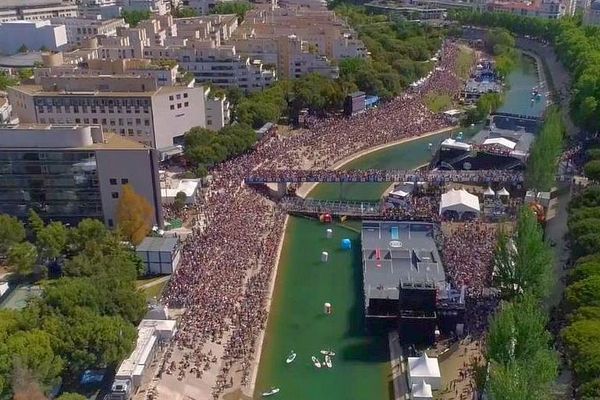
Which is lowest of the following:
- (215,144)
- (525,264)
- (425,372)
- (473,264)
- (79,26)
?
(425,372)

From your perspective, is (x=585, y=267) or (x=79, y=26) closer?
(x=585, y=267)

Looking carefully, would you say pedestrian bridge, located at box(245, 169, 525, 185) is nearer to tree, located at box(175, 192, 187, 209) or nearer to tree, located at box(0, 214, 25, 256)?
tree, located at box(175, 192, 187, 209)

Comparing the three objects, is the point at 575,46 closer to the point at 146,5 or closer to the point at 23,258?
the point at 146,5

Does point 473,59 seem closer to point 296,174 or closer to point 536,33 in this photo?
point 536,33

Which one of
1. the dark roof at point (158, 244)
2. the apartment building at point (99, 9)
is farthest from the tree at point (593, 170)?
the apartment building at point (99, 9)

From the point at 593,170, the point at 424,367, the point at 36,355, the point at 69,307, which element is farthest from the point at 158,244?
the point at 593,170

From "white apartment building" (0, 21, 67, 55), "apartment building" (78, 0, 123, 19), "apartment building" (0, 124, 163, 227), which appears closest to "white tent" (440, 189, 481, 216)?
"apartment building" (0, 124, 163, 227)

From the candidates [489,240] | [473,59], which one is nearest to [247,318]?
[489,240]
